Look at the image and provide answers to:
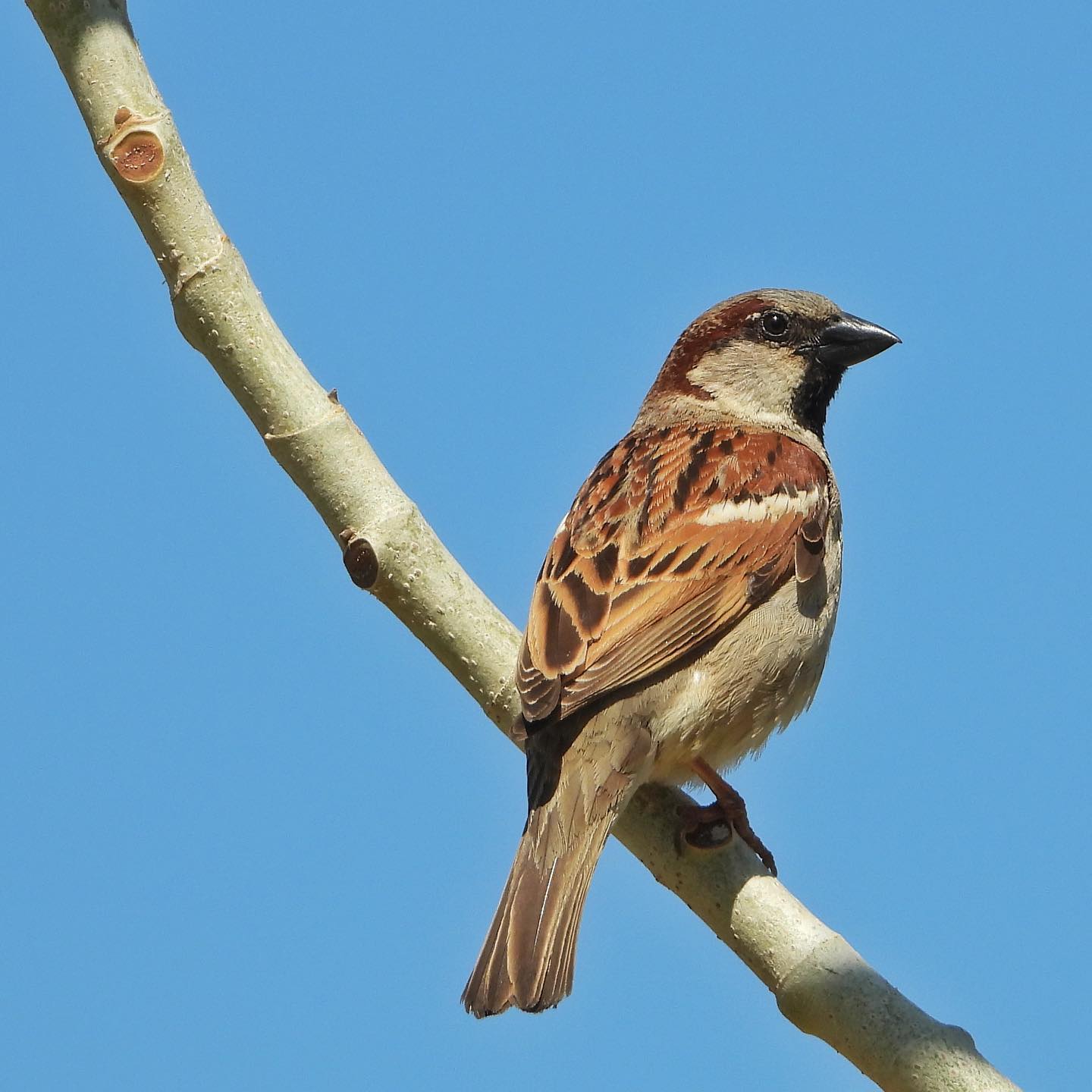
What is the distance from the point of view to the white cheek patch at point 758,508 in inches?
182

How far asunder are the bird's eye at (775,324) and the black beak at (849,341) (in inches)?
5.8

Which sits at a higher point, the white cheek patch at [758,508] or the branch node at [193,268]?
the white cheek patch at [758,508]

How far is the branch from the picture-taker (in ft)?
9.25

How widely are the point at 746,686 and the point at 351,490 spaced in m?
1.56

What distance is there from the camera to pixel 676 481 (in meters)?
4.78

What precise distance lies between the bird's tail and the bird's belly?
0.56 feet

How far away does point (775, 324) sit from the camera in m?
5.64

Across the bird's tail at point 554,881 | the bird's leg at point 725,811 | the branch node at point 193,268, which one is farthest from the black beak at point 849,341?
the branch node at point 193,268

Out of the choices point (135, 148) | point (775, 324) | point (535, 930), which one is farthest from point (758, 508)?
point (135, 148)

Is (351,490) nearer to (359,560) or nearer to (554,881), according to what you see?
(359,560)

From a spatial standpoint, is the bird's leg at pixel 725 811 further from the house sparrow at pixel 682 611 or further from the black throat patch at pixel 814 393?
the black throat patch at pixel 814 393

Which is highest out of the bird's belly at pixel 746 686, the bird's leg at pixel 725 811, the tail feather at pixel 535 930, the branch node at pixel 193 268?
the branch node at pixel 193 268

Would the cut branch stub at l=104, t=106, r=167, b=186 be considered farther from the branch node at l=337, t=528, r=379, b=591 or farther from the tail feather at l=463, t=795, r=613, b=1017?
the tail feather at l=463, t=795, r=613, b=1017

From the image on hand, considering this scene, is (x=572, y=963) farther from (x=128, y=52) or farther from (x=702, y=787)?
(x=128, y=52)
